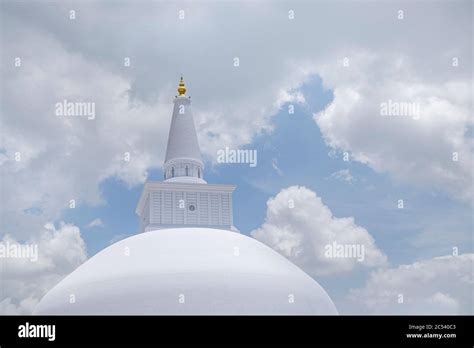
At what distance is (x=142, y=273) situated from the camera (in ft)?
112

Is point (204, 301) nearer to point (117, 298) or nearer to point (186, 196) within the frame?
point (117, 298)

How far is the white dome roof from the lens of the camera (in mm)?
32719

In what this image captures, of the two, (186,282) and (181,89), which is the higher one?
(181,89)

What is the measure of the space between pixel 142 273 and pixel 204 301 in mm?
3656

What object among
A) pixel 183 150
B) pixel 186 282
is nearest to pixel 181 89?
pixel 183 150

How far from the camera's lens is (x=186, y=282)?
109ft

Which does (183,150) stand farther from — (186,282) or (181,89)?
(186,282)

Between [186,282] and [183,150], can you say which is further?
[183,150]

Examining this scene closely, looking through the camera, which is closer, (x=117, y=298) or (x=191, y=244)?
(x=117, y=298)

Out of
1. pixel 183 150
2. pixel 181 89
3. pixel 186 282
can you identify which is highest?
pixel 181 89
